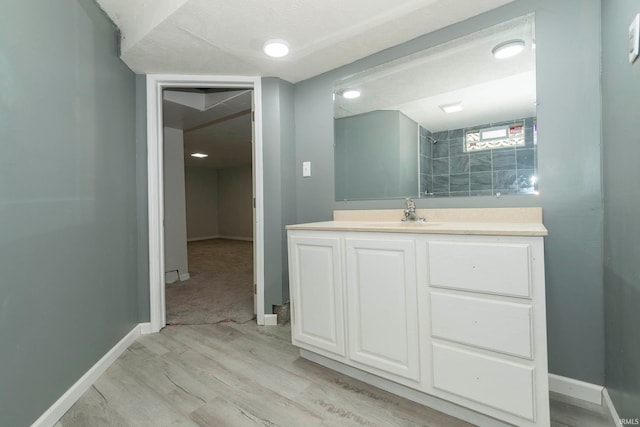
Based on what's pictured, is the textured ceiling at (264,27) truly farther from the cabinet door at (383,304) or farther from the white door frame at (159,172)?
the cabinet door at (383,304)

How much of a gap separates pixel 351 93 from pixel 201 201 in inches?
291

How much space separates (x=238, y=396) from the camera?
1453mm

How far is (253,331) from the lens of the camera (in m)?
2.22

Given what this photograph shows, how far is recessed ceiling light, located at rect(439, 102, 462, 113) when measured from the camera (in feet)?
5.73

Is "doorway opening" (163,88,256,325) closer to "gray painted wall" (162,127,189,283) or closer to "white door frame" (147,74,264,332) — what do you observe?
"gray painted wall" (162,127,189,283)

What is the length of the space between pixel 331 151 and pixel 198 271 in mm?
3210

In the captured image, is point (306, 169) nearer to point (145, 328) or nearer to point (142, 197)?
point (142, 197)

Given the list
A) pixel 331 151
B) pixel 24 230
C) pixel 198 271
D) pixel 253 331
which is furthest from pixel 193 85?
pixel 198 271

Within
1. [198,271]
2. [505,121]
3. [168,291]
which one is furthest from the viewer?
[198,271]

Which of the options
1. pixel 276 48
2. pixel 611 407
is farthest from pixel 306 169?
pixel 611 407

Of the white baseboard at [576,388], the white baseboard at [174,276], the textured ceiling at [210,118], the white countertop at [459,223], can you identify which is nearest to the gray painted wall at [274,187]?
the textured ceiling at [210,118]

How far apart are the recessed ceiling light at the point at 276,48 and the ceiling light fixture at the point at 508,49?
1250mm

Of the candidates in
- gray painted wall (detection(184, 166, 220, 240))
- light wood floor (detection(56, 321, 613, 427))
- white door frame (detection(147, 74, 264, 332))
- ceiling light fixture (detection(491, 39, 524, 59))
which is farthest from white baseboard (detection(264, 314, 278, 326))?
gray painted wall (detection(184, 166, 220, 240))

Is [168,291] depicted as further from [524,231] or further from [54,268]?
[524,231]
